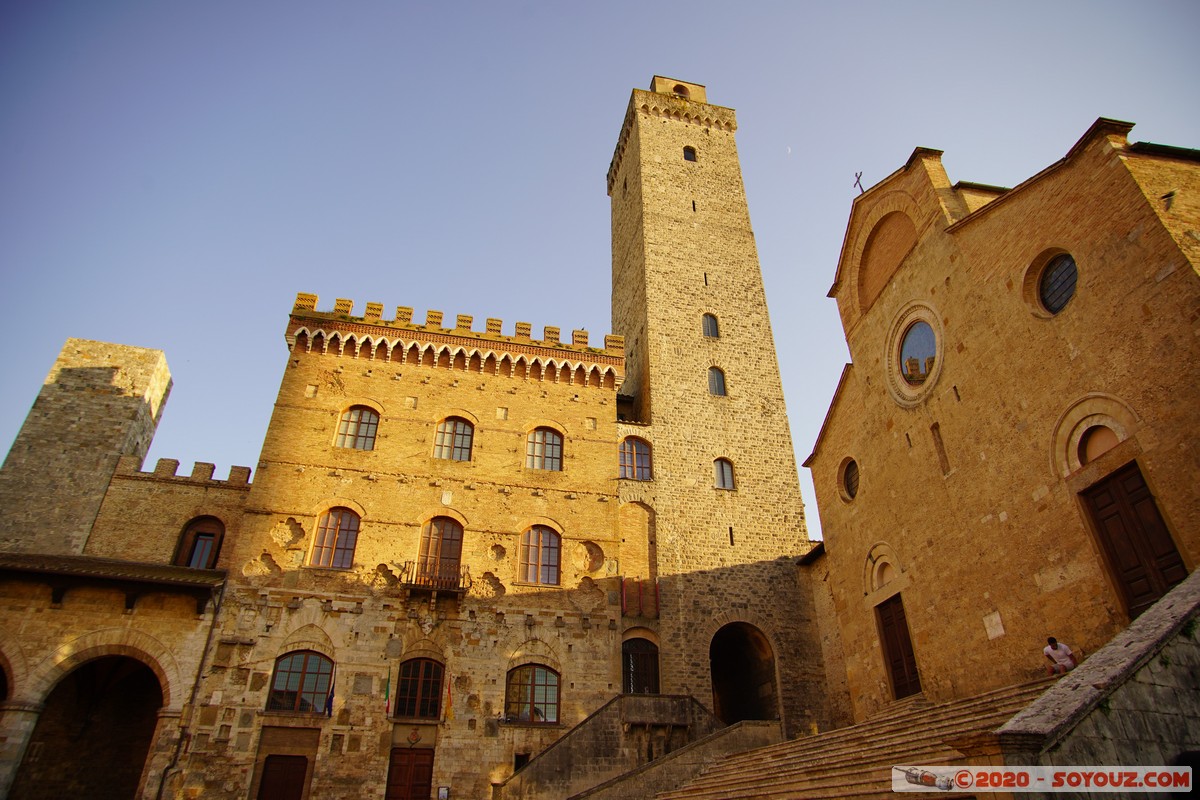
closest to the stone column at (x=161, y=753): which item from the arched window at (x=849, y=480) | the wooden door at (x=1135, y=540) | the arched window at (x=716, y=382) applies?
the arched window at (x=849, y=480)

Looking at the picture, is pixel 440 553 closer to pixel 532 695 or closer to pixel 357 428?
pixel 532 695

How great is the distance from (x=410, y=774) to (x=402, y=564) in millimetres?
4944

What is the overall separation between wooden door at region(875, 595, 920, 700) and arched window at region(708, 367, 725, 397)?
1037cm

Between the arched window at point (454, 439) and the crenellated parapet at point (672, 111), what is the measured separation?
17409 mm

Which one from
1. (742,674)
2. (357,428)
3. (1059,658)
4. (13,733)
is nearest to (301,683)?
(13,733)

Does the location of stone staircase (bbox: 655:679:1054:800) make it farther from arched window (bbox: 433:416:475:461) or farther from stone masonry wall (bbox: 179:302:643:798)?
arched window (bbox: 433:416:475:461)

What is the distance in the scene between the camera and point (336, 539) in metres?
18.7

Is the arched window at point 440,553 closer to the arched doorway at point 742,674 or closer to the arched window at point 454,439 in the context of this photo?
the arched window at point 454,439

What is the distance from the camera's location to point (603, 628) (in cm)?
1900

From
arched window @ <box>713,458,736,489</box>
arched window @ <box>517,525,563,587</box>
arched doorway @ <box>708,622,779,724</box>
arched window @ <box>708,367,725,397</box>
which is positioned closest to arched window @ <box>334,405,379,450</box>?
arched window @ <box>517,525,563,587</box>

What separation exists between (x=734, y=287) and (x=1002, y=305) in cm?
1517

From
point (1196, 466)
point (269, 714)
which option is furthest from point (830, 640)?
point (269, 714)

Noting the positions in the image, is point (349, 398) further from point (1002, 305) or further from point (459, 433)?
point (1002, 305)

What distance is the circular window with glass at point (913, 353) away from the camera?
14539 millimetres
